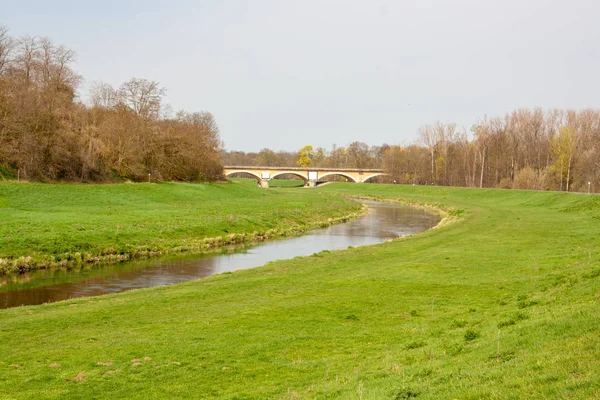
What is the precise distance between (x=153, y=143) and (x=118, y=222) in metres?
40.6

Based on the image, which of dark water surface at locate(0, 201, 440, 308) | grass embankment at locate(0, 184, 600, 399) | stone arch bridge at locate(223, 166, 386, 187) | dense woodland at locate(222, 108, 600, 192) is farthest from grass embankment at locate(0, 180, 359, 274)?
stone arch bridge at locate(223, 166, 386, 187)

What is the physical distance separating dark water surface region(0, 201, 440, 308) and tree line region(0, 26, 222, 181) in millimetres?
30087

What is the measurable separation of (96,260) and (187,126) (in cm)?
6243

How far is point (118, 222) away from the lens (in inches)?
1598

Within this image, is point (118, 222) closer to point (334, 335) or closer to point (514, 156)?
point (334, 335)

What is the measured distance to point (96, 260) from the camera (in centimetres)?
3272

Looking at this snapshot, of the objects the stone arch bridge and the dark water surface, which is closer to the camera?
the dark water surface

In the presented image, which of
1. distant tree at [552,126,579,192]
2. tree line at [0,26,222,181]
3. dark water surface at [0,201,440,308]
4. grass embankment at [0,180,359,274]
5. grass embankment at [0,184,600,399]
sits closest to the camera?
grass embankment at [0,184,600,399]

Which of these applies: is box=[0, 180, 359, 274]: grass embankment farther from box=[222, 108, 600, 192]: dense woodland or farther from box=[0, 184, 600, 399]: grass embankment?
box=[222, 108, 600, 192]: dense woodland

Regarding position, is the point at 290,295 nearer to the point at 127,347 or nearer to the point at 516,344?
the point at 127,347

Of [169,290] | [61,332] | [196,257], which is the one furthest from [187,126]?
[61,332]

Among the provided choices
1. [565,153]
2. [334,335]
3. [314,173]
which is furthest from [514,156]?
[334,335]

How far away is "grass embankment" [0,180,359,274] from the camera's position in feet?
106

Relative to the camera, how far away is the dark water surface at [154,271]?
24.7 m
